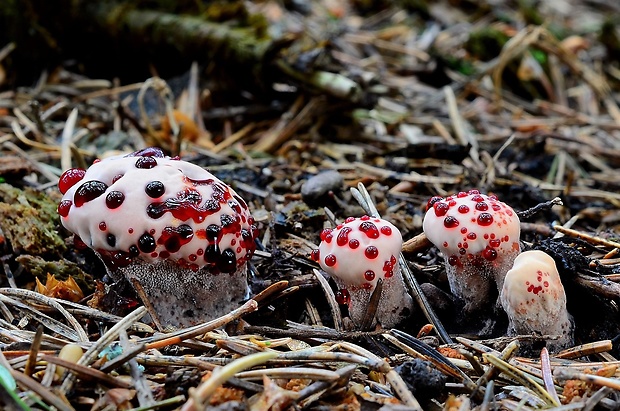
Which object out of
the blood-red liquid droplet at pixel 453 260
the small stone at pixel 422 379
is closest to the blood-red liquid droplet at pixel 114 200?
the small stone at pixel 422 379

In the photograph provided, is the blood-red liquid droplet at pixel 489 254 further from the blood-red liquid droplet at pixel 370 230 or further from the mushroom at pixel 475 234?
the blood-red liquid droplet at pixel 370 230

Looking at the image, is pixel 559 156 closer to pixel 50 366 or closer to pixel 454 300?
pixel 454 300

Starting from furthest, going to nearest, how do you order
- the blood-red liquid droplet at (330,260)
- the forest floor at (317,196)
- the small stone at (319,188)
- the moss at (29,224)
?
the small stone at (319,188), the moss at (29,224), the blood-red liquid droplet at (330,260), the forest floor at (317,196)

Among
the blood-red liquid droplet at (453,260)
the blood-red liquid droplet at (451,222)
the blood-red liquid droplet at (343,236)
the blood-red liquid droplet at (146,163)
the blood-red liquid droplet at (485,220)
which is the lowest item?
the blood-red liquid droplet at (453,260)

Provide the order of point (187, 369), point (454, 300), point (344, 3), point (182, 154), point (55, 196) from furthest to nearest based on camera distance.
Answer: point (344, 3), point (182, 154), point (55, 196), point (454, 300), point (187, 369)

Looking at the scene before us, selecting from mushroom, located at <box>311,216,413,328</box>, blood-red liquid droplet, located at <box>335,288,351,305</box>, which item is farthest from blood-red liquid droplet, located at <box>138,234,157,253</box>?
blood-red liquid droplet, located at <box>335,288,351,305</box>

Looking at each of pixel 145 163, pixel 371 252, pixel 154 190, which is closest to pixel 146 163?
pixel 145 163

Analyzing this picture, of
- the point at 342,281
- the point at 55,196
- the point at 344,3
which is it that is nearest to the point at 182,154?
the point at 55,196
